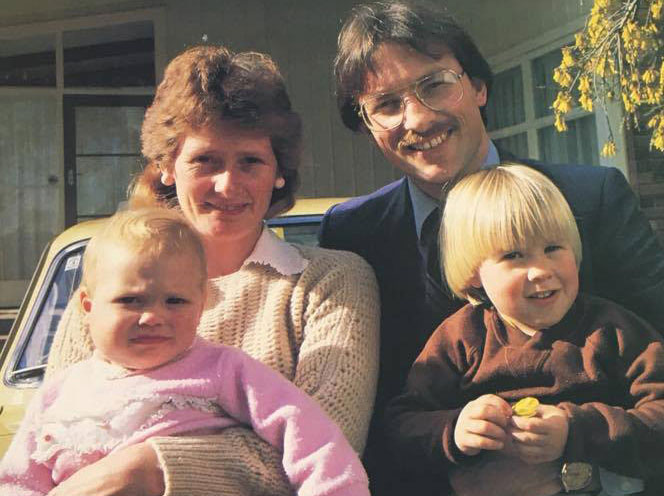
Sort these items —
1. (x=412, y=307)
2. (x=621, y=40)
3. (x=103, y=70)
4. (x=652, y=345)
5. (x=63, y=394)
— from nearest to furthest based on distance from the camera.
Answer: (x=652, y=345) → (x=63, y=394) → (x=412, y=307) → (x=621, y=40) → (x=103, y=70)

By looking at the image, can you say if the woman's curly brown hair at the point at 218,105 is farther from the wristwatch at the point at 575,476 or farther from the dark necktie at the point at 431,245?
the wristwatch at the point at 575,476

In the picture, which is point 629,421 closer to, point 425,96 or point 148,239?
point 425,96

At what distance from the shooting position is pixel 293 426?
1.68 m

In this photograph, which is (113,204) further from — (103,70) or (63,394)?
(63,394)

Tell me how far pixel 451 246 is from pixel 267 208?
1.79 ft

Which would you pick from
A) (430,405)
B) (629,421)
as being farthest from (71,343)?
(629,421)

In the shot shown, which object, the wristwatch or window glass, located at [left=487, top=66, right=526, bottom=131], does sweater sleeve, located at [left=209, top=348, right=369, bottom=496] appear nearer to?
the wristwatch

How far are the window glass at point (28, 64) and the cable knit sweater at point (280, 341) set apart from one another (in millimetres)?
7649

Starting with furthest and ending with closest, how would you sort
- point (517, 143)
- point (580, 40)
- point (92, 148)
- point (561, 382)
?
point (92, 148) → point (517, 143) → point (580, 40) → point (561, 382)

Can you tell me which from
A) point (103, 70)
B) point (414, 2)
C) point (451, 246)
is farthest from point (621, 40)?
point (103, 70)

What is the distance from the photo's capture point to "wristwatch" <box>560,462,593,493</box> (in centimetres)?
171

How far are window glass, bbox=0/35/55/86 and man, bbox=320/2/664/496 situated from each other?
7.65 metres

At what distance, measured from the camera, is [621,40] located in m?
5.19

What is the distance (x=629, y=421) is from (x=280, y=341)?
0.76 metres
